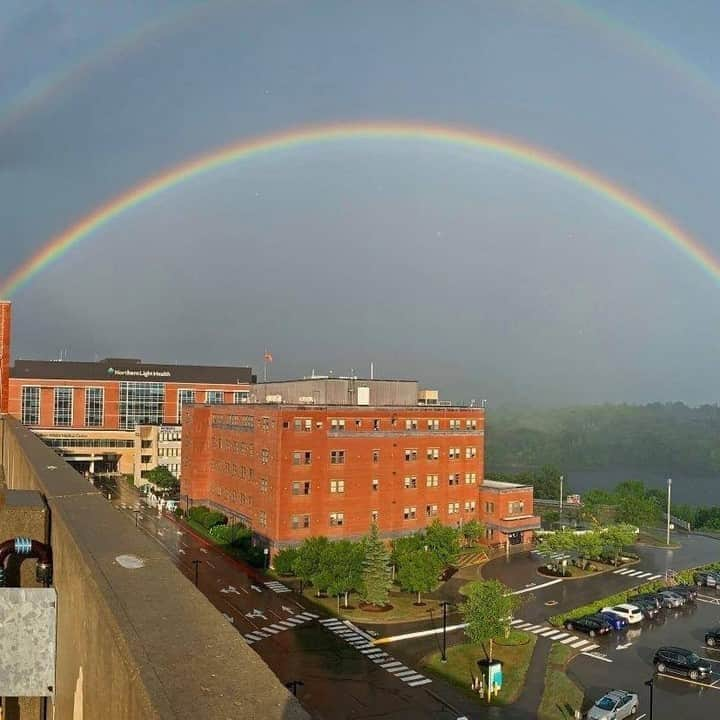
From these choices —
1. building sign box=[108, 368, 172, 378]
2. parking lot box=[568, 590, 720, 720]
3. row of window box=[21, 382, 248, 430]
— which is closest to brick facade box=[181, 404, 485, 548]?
parking lot box=[568, 590, 720, 720]

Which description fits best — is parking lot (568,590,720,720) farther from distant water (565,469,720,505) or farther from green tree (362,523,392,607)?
distant water (565,469,720,505)

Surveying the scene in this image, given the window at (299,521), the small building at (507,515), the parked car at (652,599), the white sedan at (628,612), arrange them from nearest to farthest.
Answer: the white sedan at (628,612) → the parked car at (652,599) → the window at (299,521) → the small building at (507,515)

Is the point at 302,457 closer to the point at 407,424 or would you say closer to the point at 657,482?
the point at 407,424

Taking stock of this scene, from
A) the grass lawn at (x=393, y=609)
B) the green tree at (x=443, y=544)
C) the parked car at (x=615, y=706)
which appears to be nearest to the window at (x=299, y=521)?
the grass lawn at (x=393, y=609)

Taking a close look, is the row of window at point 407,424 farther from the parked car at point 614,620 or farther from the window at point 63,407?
the window at point 63,407

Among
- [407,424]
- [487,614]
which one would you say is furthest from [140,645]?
[407,424]

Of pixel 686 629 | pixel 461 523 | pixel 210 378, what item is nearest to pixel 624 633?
pixel 686 629
